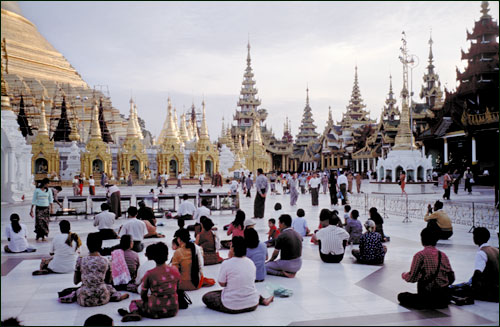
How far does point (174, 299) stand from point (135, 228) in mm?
3948

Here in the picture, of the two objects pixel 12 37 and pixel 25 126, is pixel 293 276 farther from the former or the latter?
pixel 12 37

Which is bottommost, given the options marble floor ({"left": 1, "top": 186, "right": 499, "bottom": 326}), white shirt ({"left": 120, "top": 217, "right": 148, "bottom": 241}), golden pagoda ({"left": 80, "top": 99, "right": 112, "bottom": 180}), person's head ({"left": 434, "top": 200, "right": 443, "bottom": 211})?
marble floor ({"left": 1, "top": 186, "right": 499, "bottom": 326})

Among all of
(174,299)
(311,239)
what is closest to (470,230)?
(311,239)

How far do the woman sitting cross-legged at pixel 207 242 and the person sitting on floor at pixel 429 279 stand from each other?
3.46 m

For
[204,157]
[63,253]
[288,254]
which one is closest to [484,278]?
[288,254]

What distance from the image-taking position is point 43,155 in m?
35.1

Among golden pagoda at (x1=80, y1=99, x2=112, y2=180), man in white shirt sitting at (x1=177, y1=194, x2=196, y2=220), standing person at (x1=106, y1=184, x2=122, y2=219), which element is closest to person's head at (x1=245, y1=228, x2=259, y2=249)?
man in white shirt sitting at (x1=177, y1=194, x2=196, y2=220)

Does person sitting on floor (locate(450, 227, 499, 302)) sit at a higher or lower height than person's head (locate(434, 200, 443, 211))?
lower

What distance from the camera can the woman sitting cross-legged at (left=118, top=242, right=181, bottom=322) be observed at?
5492 mm

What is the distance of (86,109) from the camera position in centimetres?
4556

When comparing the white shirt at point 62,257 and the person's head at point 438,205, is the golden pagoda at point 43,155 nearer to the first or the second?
the white shirt at point 62,257

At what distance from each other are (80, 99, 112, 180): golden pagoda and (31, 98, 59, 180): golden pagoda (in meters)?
1.99

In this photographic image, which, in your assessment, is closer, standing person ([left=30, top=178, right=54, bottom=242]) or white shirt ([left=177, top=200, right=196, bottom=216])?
standing person ([left=30, top=178, right=54, bottom=242])

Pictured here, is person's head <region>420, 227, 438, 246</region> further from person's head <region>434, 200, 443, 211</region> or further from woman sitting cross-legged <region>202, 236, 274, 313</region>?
person's head <region>434, 200, 443, 211</region>
